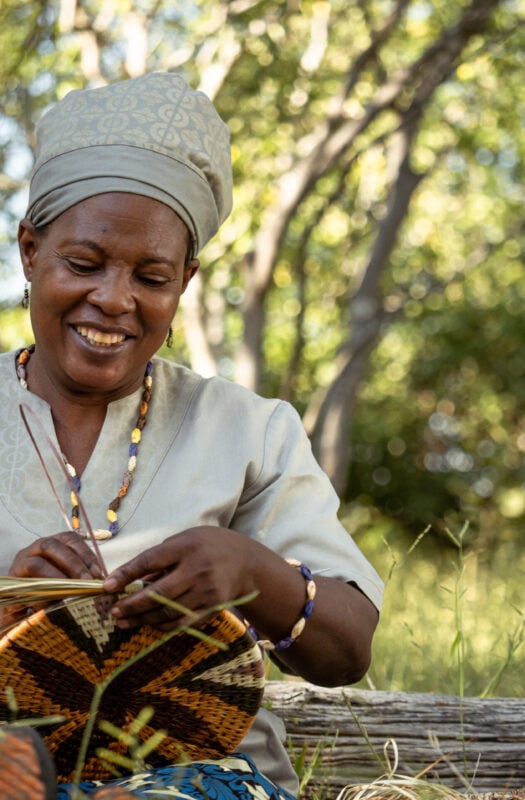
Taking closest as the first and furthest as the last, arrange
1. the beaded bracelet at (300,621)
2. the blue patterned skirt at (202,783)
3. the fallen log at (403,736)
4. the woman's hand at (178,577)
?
1. the woman's hand at (178,577)
2. the blue patterned skirt at (202,783)
3. the beaded bracelet at (300,621)
4. the fallen log at (403,736)

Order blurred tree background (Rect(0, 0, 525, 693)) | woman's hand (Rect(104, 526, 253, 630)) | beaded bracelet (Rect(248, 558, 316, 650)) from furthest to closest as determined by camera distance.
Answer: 1. blurred tree background (Rect(0, 0, 525, 693))
2. beaded bracelet (Rect(248, 558, 316, 650))
3. woman's hand (Rect(104, 526, 253, 630))

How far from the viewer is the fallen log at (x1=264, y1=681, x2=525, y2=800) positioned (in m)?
2.80

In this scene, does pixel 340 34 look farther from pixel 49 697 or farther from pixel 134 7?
pixel 49 697

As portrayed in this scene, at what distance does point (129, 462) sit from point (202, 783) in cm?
68

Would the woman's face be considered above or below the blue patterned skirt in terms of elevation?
above

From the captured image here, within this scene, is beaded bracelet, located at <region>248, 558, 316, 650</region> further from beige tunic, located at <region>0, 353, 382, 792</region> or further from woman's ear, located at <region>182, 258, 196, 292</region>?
woman's ear, located at <region>182, 258, 196, 292</region>

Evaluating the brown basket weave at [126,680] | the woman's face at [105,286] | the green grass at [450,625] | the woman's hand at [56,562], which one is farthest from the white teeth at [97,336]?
the green grass at [450,625]

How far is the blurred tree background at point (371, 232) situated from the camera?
7.06 m

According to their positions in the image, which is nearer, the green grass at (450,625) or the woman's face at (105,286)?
the woman's face at (105,286)

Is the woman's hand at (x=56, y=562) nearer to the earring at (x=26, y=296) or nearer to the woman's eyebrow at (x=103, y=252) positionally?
the woman's eyebrow at (x=103, y=252)

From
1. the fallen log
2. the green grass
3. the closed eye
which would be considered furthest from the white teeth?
the fallen log

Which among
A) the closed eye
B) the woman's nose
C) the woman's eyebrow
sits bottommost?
the woman's nose

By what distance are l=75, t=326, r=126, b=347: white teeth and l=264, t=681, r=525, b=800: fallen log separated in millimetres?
1108

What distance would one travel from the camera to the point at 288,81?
9.10 meters
